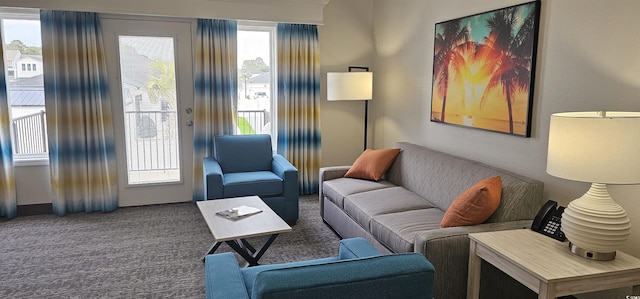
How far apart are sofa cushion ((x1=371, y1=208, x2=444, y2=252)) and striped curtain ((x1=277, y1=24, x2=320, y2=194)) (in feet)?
7.85

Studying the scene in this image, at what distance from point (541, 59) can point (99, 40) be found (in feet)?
14.0

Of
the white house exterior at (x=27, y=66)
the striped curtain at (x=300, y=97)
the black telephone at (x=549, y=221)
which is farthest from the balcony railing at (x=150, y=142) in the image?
the black telephone at (x=549, y=221)

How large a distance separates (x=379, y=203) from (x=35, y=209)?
12.6 feet

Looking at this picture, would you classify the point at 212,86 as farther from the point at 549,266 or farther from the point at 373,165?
the point at 549,266

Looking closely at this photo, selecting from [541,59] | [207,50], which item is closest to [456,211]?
[541,59]

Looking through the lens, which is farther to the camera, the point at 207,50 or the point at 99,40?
the point at 207,50

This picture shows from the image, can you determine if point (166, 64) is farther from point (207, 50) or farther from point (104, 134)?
point (104, 134)

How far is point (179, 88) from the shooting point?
5.10 metres

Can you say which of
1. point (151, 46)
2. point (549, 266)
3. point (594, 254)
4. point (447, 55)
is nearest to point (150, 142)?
point (151, 46)

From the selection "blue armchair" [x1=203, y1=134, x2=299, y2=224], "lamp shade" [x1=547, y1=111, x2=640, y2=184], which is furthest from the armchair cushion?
"lamp shade" [x1=547, y1=111, x2=640, y2=184]

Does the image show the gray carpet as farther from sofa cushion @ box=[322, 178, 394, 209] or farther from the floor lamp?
the floor lamp

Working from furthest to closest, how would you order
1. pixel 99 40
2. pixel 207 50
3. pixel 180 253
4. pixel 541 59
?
pixel 207 50 → pixel 99 40 → pixel 180 253 → pixel 541 59

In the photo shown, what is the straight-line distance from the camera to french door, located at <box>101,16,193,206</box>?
4895mm

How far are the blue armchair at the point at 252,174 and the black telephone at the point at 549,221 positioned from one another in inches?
96.9
